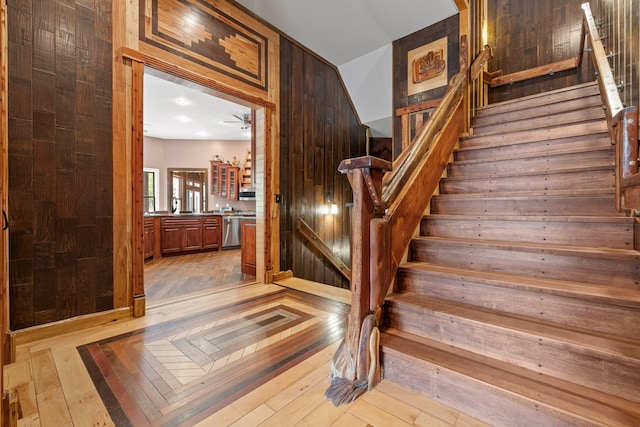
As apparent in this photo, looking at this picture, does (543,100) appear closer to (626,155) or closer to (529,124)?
(529,124)

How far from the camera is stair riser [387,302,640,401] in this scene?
45.5 inches

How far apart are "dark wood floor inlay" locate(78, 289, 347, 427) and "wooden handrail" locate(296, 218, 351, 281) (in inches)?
66.2

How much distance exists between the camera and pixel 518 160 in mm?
2479

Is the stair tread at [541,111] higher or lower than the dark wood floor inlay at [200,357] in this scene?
higher

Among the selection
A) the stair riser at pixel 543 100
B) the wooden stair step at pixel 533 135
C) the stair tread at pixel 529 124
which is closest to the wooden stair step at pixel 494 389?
the wooden stair step at pixel 533 135

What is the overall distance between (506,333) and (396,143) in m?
3.69

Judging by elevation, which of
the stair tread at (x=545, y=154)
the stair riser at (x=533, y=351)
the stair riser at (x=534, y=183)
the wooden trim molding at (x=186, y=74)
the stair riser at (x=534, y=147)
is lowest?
the stair riser at (x=533, y=351)

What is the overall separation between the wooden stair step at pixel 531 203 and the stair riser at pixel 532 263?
51 centimetres

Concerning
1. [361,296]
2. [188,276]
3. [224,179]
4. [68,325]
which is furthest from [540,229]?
[224,179]

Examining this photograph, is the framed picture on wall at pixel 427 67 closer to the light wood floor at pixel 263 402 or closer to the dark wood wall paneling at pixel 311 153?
the dark wood wall paneling at pixel 311 153

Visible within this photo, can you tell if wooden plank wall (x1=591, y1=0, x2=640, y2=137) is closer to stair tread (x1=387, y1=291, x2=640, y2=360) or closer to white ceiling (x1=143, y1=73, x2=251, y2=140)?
stair tread (x1=387, y1=291, x2=640, y2=360)

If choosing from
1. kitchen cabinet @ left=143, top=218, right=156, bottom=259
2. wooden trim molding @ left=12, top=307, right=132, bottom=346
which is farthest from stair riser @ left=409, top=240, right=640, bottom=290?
kitchen cabinet @ left=143, top=218, right=156, bottom=259

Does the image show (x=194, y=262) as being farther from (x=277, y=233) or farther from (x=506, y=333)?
(x=506, y=333)

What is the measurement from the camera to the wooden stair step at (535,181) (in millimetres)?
2025
